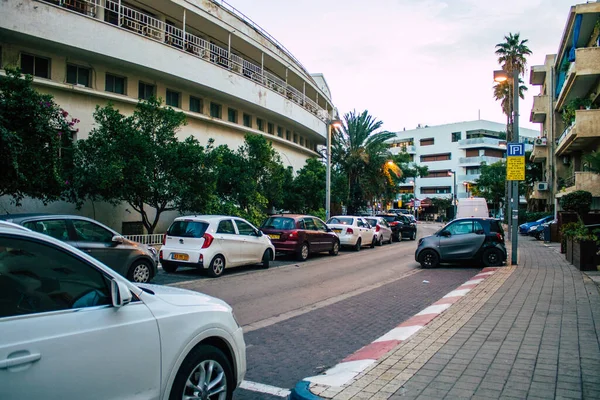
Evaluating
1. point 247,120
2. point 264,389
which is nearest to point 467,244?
point 264,389

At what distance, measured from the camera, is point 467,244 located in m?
15.5

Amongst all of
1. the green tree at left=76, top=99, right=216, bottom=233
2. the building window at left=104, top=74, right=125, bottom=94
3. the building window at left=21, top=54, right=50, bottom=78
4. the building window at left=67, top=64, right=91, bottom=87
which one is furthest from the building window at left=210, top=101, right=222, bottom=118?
the building window at left=21, top=54, right=50, bottom=78

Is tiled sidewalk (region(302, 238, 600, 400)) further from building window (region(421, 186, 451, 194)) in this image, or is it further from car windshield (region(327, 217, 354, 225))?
building window (region(421, 186, 451, 194))

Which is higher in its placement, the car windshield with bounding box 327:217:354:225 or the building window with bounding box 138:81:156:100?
the building window with bounding box 138:81:156:100

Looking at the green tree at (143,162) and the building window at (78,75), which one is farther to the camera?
the building window at (78,75)

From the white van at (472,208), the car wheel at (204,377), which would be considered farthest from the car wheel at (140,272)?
the white van at (472,208)

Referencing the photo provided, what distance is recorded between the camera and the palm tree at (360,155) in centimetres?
3794

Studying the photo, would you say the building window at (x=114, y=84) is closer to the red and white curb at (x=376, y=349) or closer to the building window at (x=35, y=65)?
the building window at (x=35, y=65)

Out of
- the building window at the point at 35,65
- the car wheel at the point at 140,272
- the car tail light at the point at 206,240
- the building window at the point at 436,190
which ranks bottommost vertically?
the car wheel at the point at 140,272

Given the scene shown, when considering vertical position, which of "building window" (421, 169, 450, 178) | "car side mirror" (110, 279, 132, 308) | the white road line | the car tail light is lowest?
the white road line

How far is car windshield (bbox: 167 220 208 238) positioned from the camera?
12.8 m

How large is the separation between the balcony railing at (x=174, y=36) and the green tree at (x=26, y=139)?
784cm

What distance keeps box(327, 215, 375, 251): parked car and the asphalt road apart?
475 cm

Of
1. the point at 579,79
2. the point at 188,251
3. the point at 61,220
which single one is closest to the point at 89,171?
the point at 188,251
